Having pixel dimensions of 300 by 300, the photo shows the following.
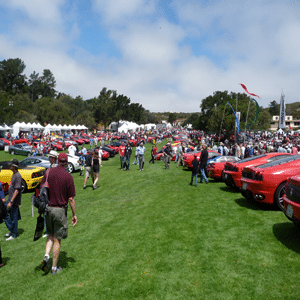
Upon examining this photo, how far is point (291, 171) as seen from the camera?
615cm

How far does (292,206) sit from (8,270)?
5473mm

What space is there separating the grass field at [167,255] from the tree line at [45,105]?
182ft

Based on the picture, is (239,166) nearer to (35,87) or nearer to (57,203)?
(57,203)

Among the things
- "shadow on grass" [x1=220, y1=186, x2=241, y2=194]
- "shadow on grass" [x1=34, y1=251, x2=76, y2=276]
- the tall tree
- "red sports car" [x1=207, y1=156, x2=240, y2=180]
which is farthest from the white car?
the tall tree

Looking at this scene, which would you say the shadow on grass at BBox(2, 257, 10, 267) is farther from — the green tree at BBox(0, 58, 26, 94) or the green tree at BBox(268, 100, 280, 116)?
the green tree at BBox(268, 100, 280, 116)

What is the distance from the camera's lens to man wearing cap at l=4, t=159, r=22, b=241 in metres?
5.78

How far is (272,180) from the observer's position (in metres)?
6.11

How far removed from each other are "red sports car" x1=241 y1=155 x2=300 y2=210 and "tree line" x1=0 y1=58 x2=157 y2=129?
57.3 meters

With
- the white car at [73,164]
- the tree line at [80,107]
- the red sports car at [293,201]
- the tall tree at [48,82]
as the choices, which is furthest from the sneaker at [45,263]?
the tall tree at [48,82]

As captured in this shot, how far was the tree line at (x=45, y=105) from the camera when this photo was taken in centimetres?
6072

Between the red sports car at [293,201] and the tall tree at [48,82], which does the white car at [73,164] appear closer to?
the red sports car at [293,201]

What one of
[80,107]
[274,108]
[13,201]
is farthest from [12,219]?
[274,108]

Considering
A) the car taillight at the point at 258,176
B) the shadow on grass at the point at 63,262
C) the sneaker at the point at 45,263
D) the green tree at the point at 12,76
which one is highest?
the green tree at the point at 12,76

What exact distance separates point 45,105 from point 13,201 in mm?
69520
